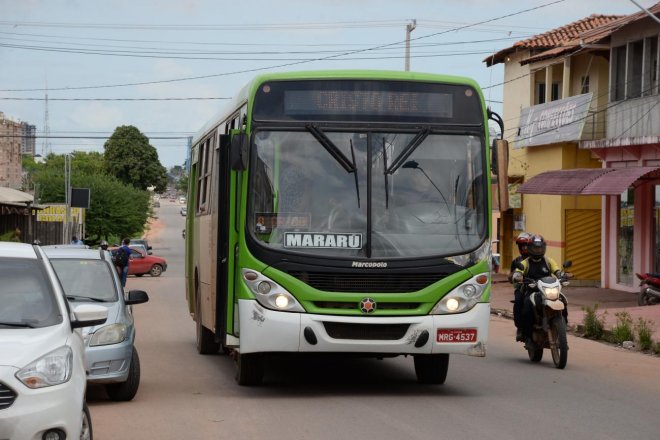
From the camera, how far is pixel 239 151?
35.8ft

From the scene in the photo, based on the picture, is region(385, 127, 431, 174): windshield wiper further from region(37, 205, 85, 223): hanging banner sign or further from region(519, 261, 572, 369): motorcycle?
region(37, 205, 85, 223): hanging banner sign

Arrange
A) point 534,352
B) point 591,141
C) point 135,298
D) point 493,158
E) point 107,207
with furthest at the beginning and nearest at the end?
point 107,207, point 591,141, point 534,352, point 135,298, point 493,158

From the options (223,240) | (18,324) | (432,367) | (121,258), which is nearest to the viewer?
(18,324)

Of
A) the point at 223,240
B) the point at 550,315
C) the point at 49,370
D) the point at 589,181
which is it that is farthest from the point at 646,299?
the point at 49,370

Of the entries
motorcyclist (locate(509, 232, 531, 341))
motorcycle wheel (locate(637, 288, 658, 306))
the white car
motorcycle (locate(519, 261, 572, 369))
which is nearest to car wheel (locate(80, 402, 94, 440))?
the white car

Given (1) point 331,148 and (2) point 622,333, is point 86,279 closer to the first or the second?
(1) point 331,148

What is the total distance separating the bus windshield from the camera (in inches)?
431

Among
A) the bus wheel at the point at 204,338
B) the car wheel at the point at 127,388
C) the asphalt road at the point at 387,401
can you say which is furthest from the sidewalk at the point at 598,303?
the car wheel at the point at 127,388

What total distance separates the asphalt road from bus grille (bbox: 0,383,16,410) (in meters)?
2.67

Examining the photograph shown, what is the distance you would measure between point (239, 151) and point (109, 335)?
7.16 feet

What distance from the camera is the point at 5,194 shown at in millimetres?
45656

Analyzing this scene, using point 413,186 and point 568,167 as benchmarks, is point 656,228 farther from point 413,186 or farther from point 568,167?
point 413,186

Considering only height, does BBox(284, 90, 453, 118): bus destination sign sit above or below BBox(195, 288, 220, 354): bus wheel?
above

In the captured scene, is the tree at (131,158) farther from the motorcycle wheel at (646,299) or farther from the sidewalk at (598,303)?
the motorcycle wheel at (646,299)
